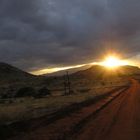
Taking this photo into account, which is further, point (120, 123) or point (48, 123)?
point (48, 123)

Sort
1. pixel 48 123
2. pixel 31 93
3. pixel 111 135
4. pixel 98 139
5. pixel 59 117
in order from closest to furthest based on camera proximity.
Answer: pixel 98 139 < pixel 111 135 < pixel 48 123 < pixel 59 117 < pixel 31 93

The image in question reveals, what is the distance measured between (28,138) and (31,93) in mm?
56624

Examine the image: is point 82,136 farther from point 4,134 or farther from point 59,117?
point 59,117

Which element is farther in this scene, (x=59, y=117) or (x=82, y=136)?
(x=59, y=117)

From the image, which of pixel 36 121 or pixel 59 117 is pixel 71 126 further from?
pixel 59 117

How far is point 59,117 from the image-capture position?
2297 centimetres

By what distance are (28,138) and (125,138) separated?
431cm

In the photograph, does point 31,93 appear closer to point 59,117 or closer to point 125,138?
point 59,117

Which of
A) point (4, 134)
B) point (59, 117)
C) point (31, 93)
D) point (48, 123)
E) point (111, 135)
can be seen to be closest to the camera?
point (111, 135)

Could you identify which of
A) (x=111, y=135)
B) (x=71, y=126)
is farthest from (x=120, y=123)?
(x=111, y=135)

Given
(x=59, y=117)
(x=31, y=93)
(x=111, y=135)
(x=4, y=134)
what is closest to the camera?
(x=111, y=135)

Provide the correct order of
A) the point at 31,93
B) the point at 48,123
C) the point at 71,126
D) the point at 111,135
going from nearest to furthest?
the point at 111,135, the point at 71,126, the point at 48,123, the point at 31,93

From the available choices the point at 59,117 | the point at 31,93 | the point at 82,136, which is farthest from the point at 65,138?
the point at 31,93

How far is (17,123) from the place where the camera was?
62.7ft
